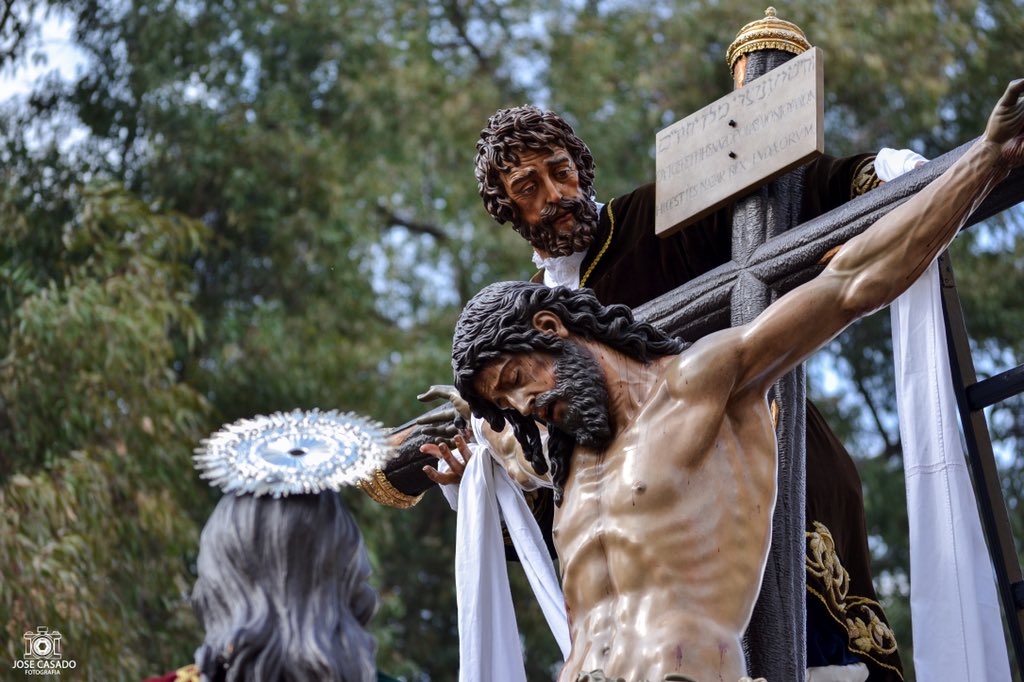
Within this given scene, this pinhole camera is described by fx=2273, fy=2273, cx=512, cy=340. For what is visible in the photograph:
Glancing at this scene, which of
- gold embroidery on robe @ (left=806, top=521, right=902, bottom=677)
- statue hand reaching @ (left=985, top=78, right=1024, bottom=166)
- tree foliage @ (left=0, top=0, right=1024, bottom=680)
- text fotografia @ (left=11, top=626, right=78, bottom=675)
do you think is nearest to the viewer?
statue hand reaching @ (left=985, top=78, right=1024, bottom=166)

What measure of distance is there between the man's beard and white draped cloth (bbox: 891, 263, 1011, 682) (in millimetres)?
1058

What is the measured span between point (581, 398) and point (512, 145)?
4.66ft

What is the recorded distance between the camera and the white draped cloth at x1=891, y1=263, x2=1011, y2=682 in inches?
200

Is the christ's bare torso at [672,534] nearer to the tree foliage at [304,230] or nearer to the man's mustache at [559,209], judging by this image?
the man's mustache at [559,209]

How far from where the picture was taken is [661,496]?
4664 mm

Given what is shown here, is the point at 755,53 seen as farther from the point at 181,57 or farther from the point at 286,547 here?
the point at 181,57

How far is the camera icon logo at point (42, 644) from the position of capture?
880 cm

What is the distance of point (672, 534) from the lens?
15.1 feet

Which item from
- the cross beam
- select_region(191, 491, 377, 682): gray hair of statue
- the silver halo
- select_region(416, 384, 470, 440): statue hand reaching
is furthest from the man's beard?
select_region(191, 491, 377, 682): gray hair of statue

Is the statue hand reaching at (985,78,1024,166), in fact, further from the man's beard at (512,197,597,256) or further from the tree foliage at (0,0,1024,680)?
the tree foliage at (0,0,1024,680)

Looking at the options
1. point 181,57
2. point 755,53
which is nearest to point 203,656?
point 755,53

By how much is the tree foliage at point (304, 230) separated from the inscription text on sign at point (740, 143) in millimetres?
4373

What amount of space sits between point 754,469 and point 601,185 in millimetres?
9085

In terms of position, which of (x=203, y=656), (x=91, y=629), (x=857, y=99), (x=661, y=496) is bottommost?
(x=203, y=656)
